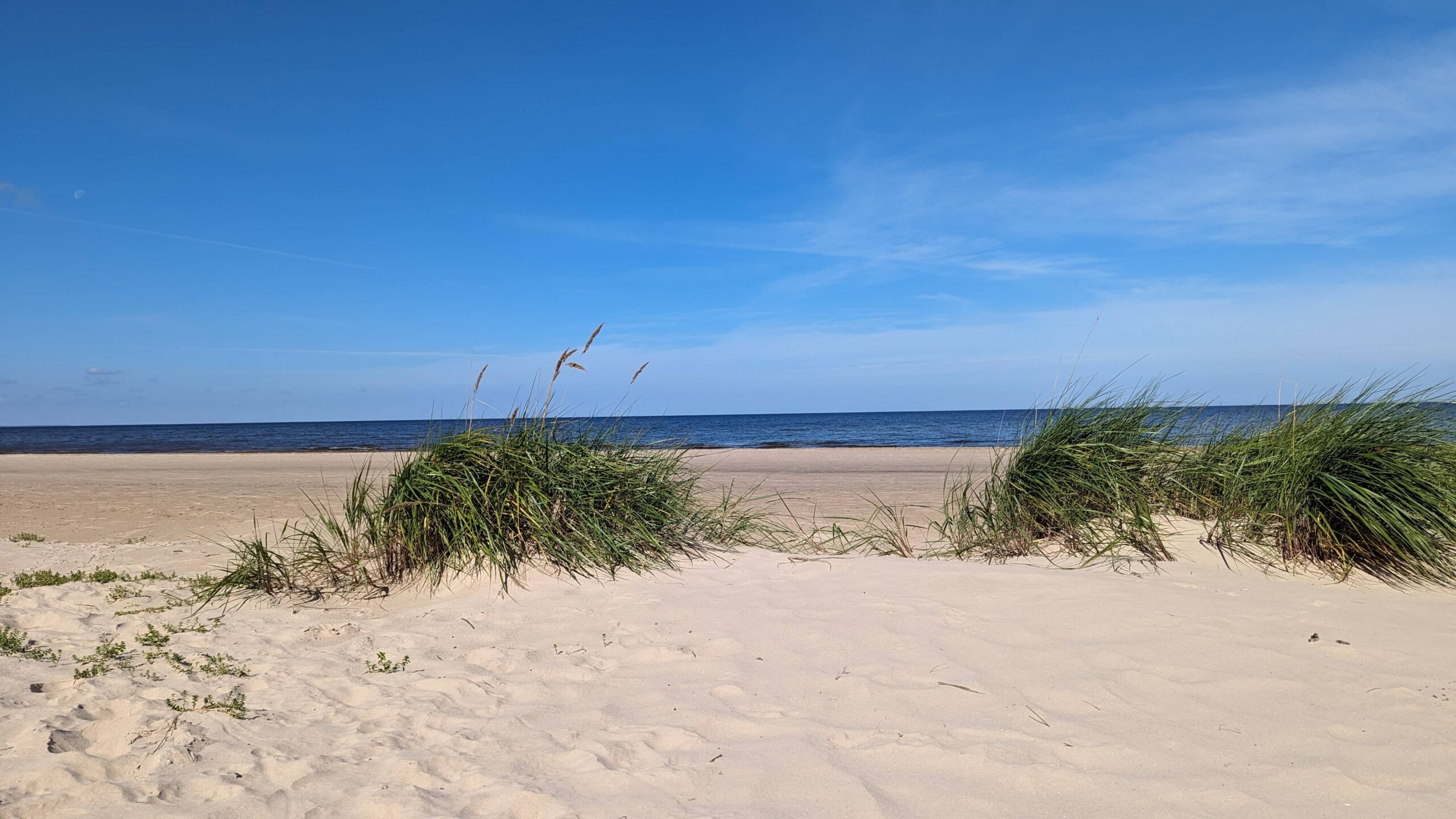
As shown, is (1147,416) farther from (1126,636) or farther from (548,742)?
(548,742)

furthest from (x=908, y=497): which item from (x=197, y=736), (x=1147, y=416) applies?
(x=197, y=736)

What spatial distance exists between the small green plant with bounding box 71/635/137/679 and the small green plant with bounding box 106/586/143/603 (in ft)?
3.46

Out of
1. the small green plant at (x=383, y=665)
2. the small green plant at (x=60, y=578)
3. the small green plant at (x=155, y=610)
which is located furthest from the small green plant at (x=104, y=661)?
the small green plant at (x=60, y=578)

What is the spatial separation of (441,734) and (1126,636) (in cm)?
316

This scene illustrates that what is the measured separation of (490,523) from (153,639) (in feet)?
5.77

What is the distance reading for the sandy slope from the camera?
2527 millimetres

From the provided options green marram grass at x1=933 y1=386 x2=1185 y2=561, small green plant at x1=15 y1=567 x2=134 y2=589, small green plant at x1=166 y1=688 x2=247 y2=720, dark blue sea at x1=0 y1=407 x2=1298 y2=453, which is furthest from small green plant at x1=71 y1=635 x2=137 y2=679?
dark blue sea at x1=0 y1=407 x2=1298 y2=453

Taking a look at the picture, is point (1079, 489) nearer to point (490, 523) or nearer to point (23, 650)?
point (490, 523)

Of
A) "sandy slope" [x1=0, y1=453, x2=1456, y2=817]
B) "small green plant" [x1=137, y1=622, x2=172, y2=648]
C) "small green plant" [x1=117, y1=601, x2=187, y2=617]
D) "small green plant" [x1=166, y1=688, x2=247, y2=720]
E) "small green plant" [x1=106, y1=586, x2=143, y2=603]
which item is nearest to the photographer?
"sandy slope" [x1=0, y1=453, x2=1456, y2=817]

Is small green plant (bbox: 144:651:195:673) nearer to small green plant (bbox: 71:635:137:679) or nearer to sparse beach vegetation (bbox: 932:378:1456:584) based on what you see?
small green plant (bbox: 71:635:137:679)

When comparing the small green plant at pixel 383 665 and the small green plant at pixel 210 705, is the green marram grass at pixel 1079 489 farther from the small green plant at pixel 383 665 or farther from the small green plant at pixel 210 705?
the small green plant at pixel 210 705

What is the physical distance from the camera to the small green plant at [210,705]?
3.05 meters

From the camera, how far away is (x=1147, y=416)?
6.39 meters

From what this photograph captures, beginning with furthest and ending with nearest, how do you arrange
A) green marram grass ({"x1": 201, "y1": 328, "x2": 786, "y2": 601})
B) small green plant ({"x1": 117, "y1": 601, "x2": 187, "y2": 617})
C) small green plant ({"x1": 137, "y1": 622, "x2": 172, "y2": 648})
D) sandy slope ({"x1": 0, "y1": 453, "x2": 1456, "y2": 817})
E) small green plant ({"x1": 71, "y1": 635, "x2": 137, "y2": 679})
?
green marram grass ({"x1": 201, "y1": 328, "x2": 786, "y2": 601}) → small green plant ({"x1": 117, "y1": 601, "x2": 187, "y2": 617}) → small green plant ({"x1": 137, "y1": 622, "x2": 172, "y2": 648}) → small green plant ({"x1": 71, "y1": 635, "x2": 137, "y2": 679}) → sandy slope ({"x1": 0, "y1": 453, "x2": 1456, "y2": 817})
